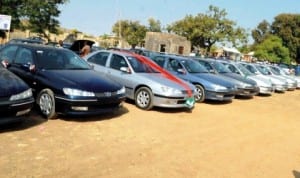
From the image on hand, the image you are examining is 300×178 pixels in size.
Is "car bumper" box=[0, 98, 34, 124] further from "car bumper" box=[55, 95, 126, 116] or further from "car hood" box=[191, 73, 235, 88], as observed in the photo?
"car hood" box=[191, 73, 235, 88]

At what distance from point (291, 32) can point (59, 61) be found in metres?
70.7

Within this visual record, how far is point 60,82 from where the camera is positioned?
796 centimetres

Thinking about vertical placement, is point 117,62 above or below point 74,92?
above

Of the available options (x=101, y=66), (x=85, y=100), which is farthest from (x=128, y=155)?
(x=101, y=66)

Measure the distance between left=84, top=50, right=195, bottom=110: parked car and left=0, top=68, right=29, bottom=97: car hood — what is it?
12.7 feet

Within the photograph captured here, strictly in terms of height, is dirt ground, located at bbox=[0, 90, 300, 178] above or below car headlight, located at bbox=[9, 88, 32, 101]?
below

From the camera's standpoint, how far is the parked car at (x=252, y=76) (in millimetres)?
18484

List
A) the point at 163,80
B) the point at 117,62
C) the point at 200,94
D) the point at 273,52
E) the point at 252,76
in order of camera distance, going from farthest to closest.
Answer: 1. the point at 273,52
2. the point at 252,76
3. the point at 200,94
4. the point at 117,62
5. the point at 163,80

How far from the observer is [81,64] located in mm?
9531

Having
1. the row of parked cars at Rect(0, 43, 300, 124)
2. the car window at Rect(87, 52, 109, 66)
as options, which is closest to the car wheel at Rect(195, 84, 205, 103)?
the row of parked cars at Rect(0, 43, 300, 124)

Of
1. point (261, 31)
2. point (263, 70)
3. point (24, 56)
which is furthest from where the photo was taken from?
point (261, 31)

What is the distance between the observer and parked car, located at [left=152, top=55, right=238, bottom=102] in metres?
13.1

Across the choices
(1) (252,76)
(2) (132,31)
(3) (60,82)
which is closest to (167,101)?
(3) (60,82)

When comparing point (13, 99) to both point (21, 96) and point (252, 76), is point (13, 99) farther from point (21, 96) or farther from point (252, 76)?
point (252, 76)
